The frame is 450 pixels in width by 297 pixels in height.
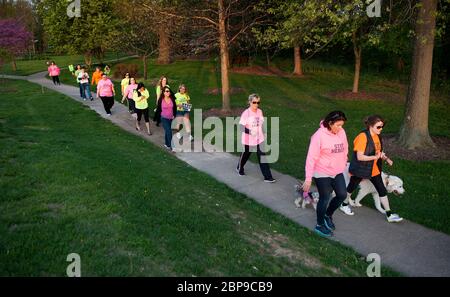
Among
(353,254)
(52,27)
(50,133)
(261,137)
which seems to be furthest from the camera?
(52,27)

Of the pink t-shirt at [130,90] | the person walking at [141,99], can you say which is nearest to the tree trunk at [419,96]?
the person walking at [141,99]

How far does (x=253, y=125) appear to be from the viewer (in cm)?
799

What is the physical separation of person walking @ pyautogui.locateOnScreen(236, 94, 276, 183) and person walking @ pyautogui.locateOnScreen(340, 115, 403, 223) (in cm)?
206

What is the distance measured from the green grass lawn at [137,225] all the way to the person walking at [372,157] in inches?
52.7

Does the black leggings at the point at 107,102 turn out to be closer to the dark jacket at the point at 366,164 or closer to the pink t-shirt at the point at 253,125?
the pink t-shirt at the point at 253,125

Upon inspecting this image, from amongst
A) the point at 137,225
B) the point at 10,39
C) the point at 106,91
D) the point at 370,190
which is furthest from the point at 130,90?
the point at 10,39

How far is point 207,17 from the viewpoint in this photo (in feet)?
51.0

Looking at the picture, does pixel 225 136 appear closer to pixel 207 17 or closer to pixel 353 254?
pixel 207 17

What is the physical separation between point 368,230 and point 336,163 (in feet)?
4.39

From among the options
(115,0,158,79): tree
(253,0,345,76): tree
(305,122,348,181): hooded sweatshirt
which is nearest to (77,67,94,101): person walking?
(115,0,158,79): tree

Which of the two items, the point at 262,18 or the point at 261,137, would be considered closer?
the point at 261,137
